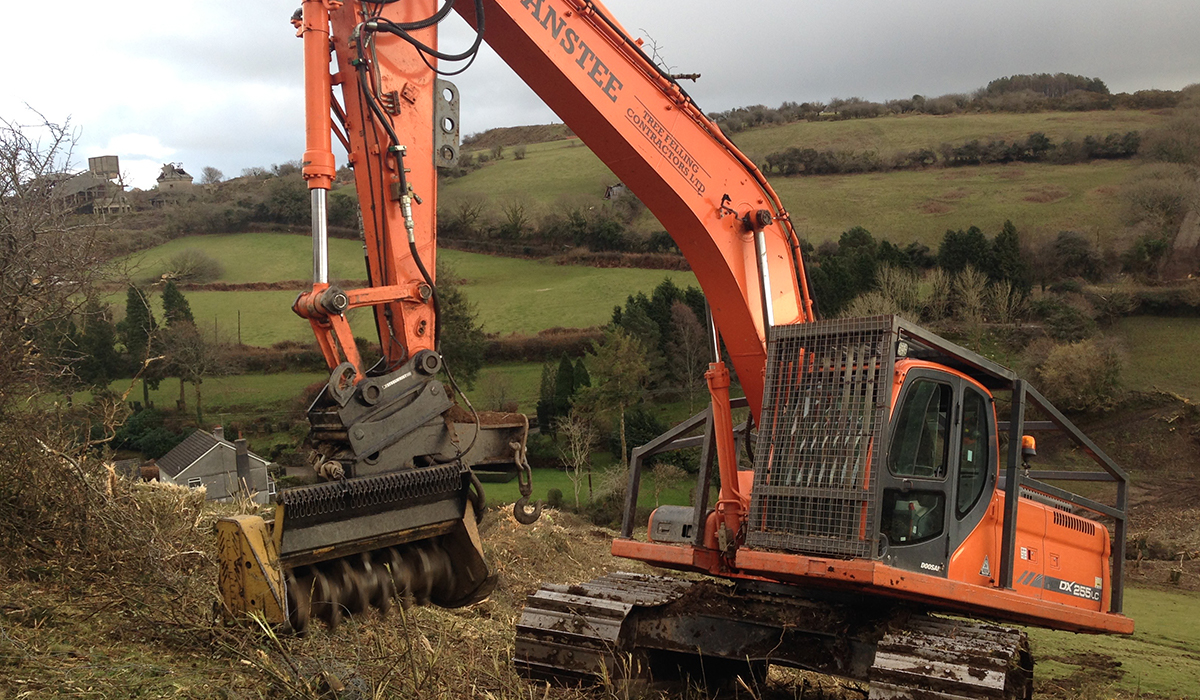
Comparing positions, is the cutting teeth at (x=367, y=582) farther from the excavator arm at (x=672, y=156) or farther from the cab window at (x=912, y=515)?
the excavator arm at (x=672, y=156)

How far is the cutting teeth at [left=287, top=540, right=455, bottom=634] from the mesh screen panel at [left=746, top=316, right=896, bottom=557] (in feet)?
5.90

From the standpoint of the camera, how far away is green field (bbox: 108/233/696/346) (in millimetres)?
36875

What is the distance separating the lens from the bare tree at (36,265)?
732cm

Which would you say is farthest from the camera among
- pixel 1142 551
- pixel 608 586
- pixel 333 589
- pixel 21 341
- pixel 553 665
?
pixel 1142 551

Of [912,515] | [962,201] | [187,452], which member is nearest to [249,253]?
[187,452]

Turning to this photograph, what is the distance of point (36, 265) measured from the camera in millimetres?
7500

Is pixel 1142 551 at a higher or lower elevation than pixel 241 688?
lower

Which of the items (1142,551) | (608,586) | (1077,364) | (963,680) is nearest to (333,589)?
(608,586)

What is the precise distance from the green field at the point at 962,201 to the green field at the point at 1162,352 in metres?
7.27

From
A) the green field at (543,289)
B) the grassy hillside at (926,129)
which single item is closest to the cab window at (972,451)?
the green field at (543,289)

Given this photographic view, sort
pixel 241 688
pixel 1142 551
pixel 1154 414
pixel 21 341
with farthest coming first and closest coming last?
pixel 1154 414, pixel 1142 551, pixel 21 341, pixel 241 688

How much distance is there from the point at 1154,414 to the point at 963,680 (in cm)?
2484

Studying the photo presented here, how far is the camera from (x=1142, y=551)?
17625 mm

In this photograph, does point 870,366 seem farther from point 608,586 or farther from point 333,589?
point 333,589
